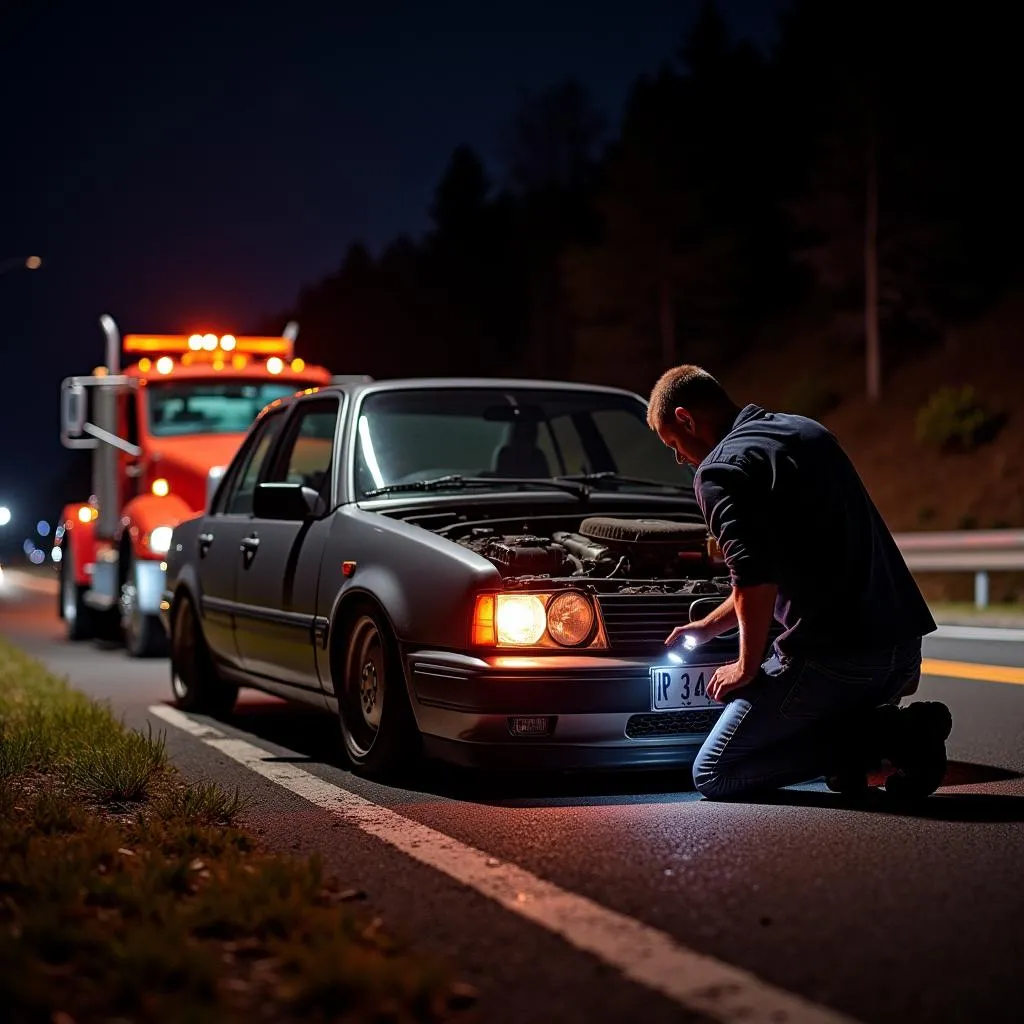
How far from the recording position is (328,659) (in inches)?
295

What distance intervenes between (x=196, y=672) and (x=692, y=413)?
449cm

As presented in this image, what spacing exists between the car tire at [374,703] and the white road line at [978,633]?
24.5ft

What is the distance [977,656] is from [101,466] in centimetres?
803

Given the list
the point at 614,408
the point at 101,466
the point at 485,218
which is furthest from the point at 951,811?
the point at 485,218

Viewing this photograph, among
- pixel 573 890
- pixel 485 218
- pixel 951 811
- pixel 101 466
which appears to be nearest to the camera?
pixel 573 890

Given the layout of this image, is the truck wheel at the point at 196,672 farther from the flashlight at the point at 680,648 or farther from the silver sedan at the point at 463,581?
the flashlight at the point at 680,648

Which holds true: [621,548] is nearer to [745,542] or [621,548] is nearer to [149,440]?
[745,542]

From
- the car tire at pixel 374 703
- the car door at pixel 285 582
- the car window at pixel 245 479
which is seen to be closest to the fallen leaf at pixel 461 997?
the car tire at pixel 374 703

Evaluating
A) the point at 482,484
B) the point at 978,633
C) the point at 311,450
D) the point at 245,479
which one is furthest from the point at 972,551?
the point at 482,484

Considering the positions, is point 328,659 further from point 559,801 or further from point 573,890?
point 573,890

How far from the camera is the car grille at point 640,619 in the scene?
258 inches

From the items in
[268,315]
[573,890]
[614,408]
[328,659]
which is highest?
[268,315]

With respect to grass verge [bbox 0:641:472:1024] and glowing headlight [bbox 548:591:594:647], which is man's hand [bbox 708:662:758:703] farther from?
grass verge [bbox 0:641:472:1024]

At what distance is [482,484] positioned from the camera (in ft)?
26.8
